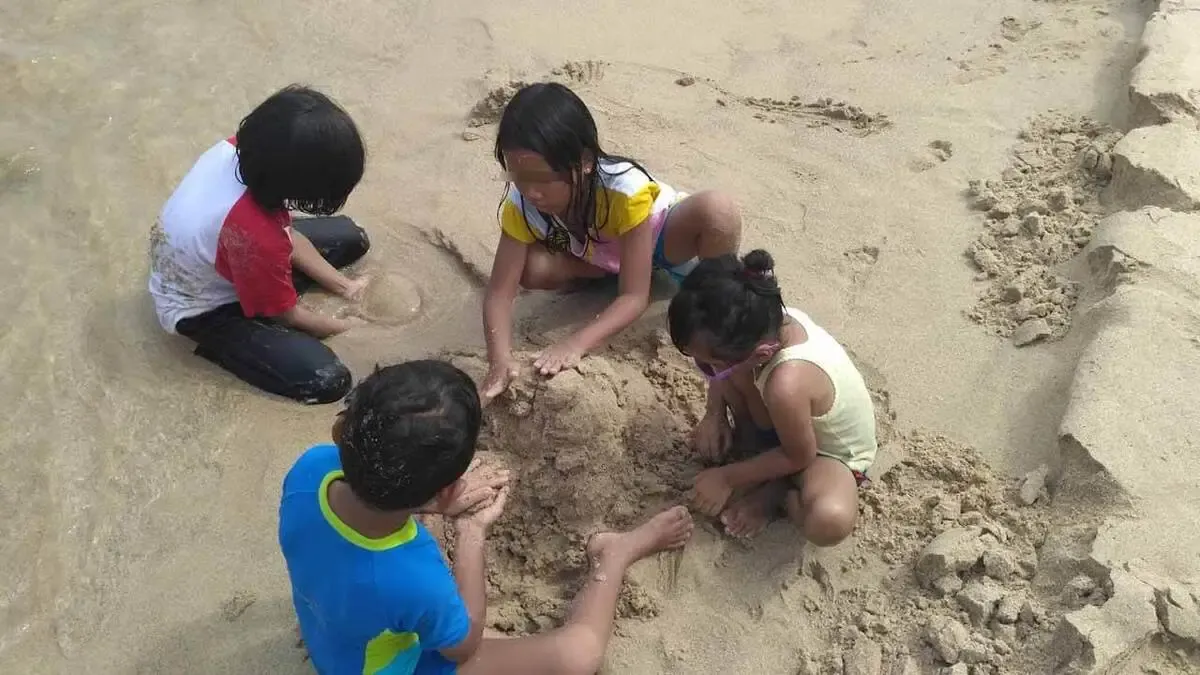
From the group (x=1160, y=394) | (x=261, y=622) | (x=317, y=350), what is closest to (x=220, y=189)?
(x=317, y=350)

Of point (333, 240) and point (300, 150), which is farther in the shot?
point (333, 240)

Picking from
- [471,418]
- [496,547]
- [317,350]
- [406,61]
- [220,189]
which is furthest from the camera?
[406,61]

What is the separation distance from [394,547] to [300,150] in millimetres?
1167

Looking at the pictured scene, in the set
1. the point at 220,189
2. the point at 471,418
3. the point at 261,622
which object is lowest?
the point at 261,622

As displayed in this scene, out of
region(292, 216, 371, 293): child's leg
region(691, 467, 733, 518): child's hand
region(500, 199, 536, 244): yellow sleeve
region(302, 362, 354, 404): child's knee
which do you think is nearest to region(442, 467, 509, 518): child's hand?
region(691, 467, 733, 518): child's hand

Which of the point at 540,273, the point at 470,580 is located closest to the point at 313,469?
the point at 470,580

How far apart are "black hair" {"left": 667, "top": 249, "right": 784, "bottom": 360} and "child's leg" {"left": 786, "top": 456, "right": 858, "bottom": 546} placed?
414 millimetres

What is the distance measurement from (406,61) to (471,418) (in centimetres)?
289

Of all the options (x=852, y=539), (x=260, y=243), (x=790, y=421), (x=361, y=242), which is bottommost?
(x=852, y=539)

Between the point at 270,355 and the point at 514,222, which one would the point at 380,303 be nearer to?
the point at 270,355

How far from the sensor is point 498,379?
243 cm

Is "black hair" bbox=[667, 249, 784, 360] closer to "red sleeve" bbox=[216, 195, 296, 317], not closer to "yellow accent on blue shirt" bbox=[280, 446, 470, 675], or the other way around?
"yellow accent on blue shirt" bbox=[280, 446, 470, 675]

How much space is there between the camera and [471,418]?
158 cm

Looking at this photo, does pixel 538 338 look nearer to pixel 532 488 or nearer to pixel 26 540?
pixel 532 488
